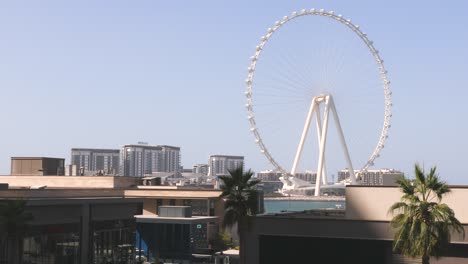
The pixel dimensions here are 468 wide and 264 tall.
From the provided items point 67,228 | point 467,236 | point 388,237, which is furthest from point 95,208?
point 467,236

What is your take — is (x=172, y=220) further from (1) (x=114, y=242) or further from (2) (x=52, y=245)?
(2) (x=52, y=245)

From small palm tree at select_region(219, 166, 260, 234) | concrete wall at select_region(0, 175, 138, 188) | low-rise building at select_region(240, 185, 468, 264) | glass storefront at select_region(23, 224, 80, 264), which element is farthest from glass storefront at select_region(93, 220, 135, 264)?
concrete wall at select_region(0, 175, 138, 188)

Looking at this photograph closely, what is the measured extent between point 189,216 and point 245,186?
20961 mm

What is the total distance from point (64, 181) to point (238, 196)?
156ft

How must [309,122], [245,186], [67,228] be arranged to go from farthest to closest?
[309,122]
[67,228]
[245,186]

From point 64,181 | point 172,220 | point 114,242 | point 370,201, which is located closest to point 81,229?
point 114,242

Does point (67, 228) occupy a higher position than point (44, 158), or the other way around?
point (44, 158)

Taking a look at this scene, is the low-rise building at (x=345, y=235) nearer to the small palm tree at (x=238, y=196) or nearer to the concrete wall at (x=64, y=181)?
the small palm tree at (x=238, y=196)

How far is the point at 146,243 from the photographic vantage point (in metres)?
61.6

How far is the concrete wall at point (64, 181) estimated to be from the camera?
8231 cm

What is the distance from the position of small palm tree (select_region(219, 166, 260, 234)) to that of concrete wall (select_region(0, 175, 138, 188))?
43054 millimetres

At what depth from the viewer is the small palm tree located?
40.7 m

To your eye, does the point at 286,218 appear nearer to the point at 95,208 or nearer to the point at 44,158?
the point at 95,208

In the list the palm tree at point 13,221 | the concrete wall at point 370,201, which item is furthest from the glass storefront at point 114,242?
the concrete wall at point 370,201
